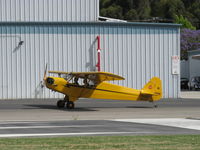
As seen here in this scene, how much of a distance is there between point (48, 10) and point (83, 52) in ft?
12.2

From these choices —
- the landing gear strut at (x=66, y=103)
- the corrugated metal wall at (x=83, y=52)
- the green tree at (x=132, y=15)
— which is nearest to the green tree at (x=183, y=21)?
the green tree at (x=132, y=15)

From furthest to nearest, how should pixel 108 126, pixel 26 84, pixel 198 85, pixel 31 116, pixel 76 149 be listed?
pixel 198 85 → pixel 26 84 → pixel 31 116 → pixel 108 126 → pixel 76 149

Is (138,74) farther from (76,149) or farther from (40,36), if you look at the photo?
(76,149)

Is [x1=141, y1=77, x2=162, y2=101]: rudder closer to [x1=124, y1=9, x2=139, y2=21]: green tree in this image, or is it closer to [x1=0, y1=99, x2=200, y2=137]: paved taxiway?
[x1=0, y1=99, x2=200, y2=137]: paved taxiway

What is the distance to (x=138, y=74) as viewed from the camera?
33.5 m

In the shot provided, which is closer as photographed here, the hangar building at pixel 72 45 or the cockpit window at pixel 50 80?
the cockpit window at pixel 50 80

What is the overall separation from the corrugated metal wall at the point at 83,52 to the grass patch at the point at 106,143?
18.8m

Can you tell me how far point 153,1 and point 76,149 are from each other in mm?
76642

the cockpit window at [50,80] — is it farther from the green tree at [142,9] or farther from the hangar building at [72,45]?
the green tree at [142,9]

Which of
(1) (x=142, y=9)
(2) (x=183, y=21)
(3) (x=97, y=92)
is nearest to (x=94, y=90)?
(3) (x=97, y=92)

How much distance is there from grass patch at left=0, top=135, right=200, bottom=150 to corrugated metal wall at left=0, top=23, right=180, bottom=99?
18.8m

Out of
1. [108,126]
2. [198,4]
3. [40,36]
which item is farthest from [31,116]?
[198,4]

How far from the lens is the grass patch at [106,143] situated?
39.4 feet

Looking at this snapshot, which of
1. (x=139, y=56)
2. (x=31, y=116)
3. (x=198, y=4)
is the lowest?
(x=31, y=116)
